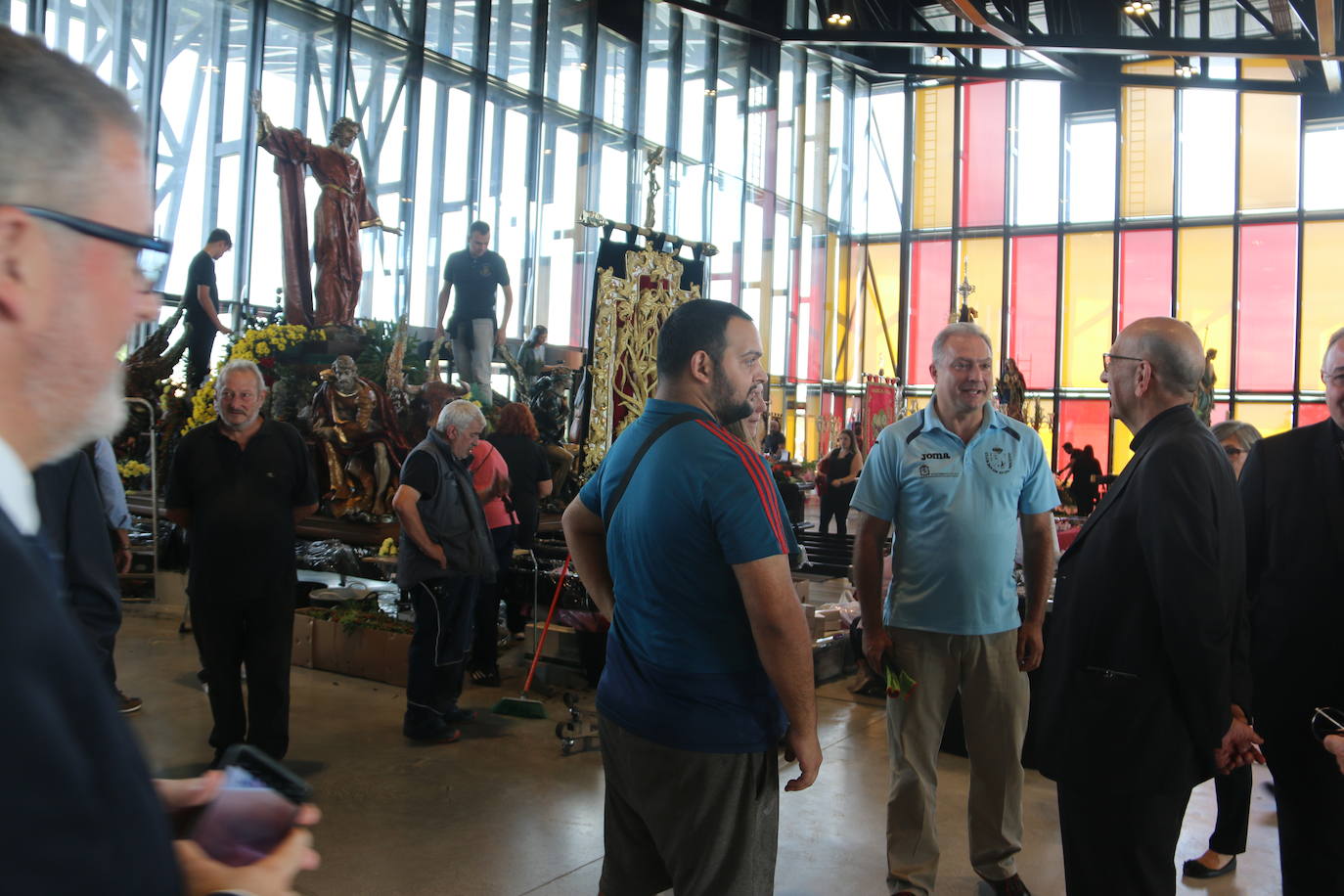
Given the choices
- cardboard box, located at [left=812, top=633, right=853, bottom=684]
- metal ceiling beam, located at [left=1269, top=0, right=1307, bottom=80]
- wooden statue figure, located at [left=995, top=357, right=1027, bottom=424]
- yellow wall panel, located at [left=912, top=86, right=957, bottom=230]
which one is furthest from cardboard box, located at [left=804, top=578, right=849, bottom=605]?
yellow wall panel, located at [left=912, top=86, right=957, bottom=230]

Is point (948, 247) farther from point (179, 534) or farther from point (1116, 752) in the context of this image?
point (1116, 752)

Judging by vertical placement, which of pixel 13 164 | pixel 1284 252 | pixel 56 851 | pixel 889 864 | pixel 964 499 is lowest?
pixel 889 864

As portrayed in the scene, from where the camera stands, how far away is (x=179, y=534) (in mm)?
7086

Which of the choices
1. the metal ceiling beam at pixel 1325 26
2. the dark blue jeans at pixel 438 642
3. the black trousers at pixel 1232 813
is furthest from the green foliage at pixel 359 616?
the metal ceiling beam at pixel 1325 26

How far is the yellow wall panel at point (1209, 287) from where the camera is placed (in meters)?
20.7

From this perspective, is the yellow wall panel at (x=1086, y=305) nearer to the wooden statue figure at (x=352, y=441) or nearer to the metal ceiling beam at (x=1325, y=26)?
the metal ceiling beam at (x=1325, y=26)

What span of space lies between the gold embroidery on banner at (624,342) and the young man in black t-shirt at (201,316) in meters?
4.22

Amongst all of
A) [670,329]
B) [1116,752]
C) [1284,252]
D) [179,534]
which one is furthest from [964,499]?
[1284,252]

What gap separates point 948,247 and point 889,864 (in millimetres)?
21408

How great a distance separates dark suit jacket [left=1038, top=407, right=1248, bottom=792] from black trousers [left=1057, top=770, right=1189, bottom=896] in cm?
4

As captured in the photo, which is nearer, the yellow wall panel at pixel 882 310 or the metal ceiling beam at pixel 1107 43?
the metal ceiling beam at pixel 1107 43

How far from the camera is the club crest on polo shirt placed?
3205 mm

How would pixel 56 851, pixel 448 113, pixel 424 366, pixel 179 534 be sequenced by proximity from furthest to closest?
1. pixel 448 113
2. pixel 424 366
3. pixel 179 534
4. pixel 56 851

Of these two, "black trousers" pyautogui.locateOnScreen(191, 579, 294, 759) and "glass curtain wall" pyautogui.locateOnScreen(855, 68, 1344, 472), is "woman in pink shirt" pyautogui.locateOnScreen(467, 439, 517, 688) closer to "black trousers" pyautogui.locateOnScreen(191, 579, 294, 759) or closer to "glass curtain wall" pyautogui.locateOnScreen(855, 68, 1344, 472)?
"black trousers" pyautogui.locateOnScreen(191, 579, 294, 759)
